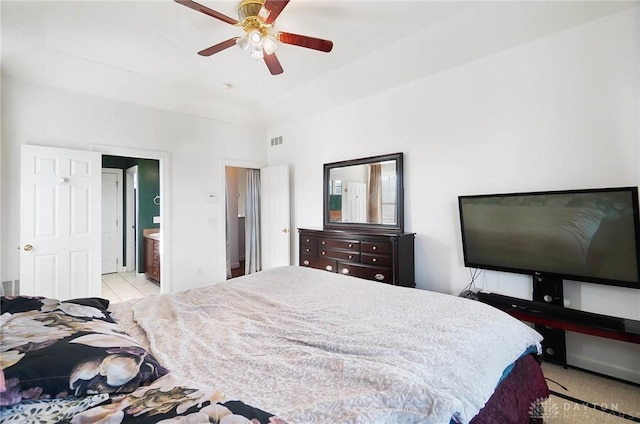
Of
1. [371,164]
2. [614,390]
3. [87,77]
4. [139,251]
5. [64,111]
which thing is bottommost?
[614,390]

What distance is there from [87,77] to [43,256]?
81.2 inches

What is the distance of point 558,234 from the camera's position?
2.40 meters

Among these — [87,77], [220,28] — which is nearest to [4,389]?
[220,28]

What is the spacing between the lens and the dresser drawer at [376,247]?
3.19 metres

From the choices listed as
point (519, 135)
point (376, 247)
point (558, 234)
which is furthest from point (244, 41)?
point (558, 234)

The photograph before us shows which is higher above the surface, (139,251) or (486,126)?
(486,126)

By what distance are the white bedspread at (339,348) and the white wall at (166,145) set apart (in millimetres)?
2447

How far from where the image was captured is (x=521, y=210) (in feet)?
8.45

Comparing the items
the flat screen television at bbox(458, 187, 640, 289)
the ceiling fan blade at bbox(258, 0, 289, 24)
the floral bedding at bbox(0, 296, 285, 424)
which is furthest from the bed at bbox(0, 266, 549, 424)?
the ceiling fan blade at bbox(258, 0, 289, 24)

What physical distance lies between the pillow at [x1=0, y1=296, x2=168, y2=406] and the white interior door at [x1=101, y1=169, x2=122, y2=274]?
5798 mm

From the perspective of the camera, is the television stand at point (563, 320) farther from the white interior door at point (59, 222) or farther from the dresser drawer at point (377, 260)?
the white interior door at point (59, 222)

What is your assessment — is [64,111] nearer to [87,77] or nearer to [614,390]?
[87,77]

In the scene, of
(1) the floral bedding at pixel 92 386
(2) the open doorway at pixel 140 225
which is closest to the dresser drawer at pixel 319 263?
(2) the open doorway at pixel 140 225

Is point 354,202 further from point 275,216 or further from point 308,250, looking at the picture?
point 275,216
